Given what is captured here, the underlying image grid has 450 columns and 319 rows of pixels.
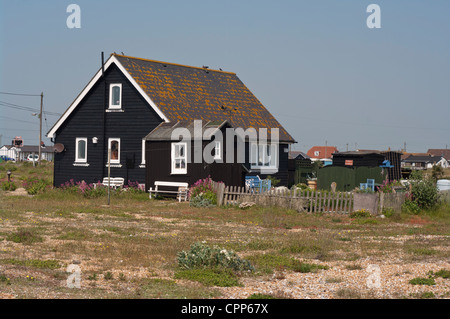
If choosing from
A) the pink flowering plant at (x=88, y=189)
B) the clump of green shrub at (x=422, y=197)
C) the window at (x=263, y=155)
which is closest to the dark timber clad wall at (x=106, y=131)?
the pink flowering plant at (x=88, y=189)

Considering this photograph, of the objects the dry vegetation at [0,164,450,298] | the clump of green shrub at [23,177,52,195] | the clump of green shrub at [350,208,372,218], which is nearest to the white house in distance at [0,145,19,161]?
the clump of green shrub at [23,177,52,195]

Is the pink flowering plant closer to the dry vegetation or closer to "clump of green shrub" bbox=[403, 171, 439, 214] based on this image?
the dry vegetation

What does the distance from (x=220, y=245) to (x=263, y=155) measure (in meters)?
23.8

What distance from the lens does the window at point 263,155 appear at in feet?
126

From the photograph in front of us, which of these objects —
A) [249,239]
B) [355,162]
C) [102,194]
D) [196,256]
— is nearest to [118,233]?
[249,239]

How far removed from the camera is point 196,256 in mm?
12742

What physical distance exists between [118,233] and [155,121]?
17.1 m

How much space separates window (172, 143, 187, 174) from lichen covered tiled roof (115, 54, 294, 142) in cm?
Result: 272

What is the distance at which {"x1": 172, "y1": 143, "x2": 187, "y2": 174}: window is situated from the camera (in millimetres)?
31797

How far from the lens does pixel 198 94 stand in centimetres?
3894

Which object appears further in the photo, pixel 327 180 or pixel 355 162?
pixel 355 162

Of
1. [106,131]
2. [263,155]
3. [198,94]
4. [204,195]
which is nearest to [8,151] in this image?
[198,94]
